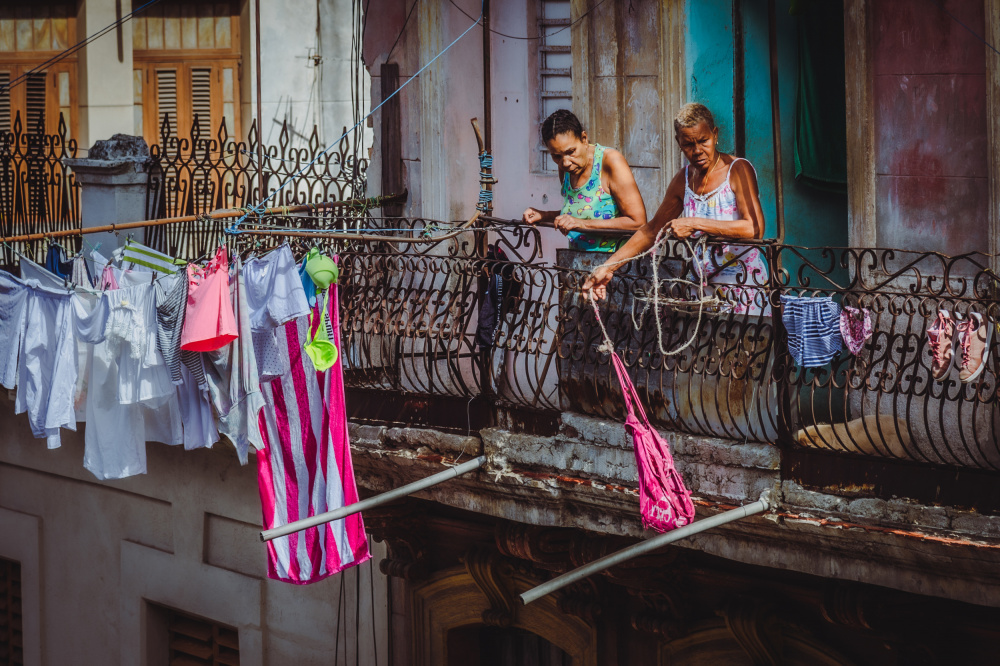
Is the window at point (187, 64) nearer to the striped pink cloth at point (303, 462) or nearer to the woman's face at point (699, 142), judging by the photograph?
the striped pink cloth at point (303, 462)

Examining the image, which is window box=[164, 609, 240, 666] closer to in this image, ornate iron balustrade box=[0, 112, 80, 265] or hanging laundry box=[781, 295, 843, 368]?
ornate iron balustrade box=[0, 112, 80, 265]

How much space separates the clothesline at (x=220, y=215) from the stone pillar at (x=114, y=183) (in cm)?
89

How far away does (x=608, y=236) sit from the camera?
24.9 feet

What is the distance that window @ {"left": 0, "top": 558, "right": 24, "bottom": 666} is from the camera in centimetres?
→ 1320

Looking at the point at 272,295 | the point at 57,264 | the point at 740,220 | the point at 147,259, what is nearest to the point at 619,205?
the point at 740,220

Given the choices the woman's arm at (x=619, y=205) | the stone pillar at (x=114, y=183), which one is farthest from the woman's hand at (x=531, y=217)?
the stone pillar at (x=114, y=183)

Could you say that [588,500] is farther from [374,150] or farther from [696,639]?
[374,150]

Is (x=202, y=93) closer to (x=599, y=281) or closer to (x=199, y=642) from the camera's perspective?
(x=199, y=642)

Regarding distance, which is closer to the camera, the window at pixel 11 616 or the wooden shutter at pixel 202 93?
the window at pixel 11 616

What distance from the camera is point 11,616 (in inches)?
521

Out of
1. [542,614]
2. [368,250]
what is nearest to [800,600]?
[542,614]

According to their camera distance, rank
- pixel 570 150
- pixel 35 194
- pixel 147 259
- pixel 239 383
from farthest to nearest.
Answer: pixel 35 194 < pixel 147 259 < pixel 239 383 < pixel 570 150

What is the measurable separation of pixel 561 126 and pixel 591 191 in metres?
0.45

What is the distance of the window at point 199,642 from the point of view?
11.2 meters
